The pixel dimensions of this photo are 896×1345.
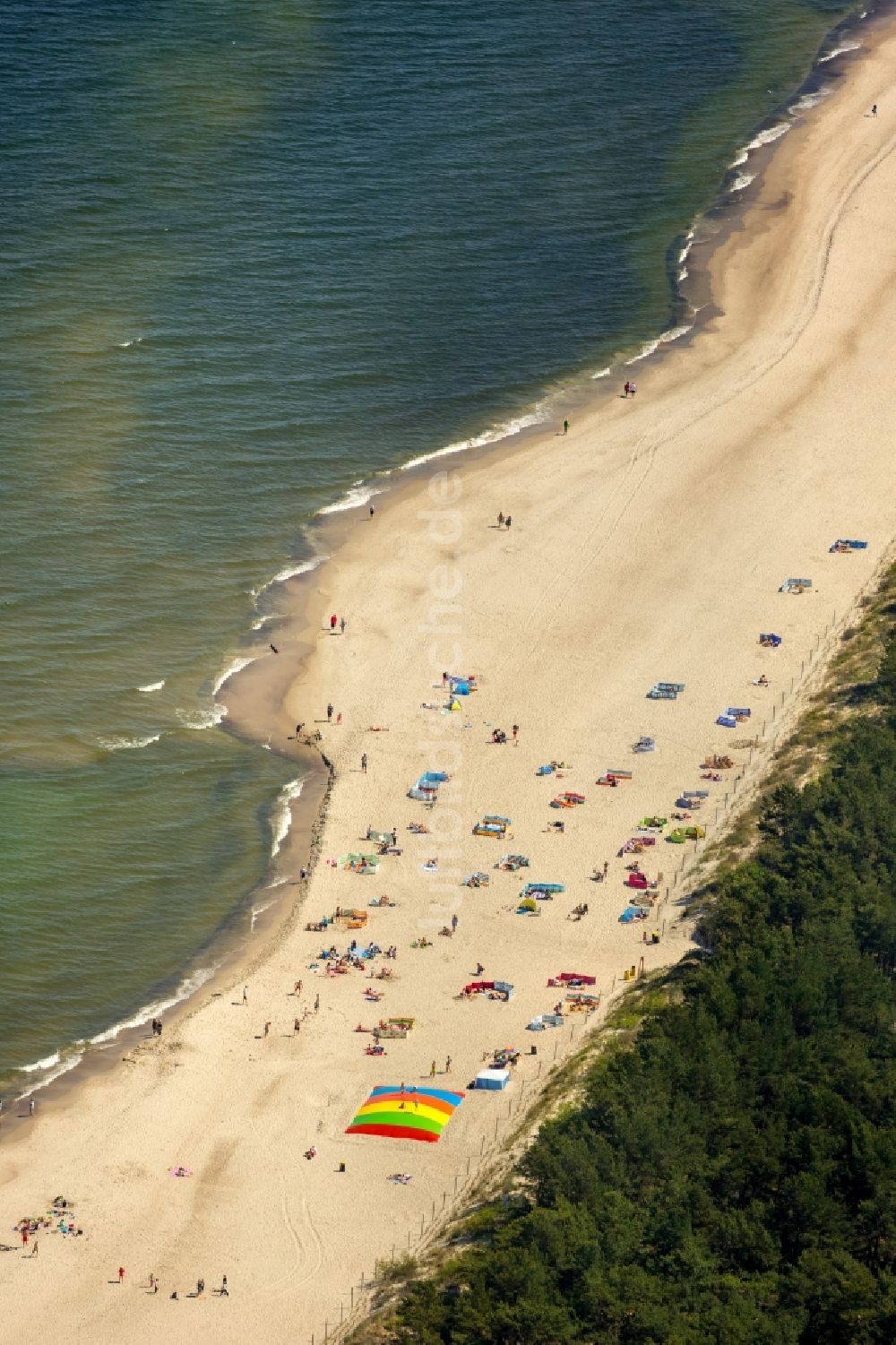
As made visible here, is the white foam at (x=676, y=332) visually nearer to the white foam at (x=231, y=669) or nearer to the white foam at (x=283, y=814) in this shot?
A: the white foam at (x=231, y=669)

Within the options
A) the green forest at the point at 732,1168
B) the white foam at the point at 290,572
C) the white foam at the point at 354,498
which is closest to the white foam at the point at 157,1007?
the green forest at the point at 732,1168

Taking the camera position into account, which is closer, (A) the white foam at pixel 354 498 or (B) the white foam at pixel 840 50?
(A) the white foam at pixel 354 498

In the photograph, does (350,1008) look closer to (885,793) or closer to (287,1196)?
(287,1196)

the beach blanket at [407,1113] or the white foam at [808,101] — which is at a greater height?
the white foam at [808,101]

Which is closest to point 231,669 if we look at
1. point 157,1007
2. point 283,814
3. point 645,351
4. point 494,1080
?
point 283,814

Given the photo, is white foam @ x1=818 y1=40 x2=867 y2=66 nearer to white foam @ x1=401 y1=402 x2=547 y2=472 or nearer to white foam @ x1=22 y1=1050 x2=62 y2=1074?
white foam @ x1=401 y1=402 x2=547 y2=472

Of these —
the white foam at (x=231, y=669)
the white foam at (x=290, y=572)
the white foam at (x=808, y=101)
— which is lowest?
the white foam at (x=231, y=669)
